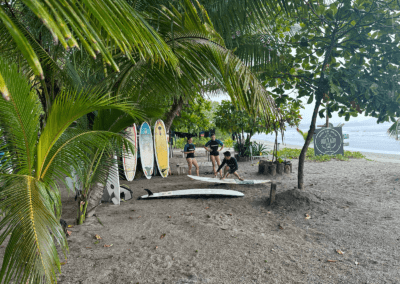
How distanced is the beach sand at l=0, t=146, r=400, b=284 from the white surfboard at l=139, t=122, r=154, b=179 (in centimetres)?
220

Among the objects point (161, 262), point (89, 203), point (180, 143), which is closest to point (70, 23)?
point (161, 262)

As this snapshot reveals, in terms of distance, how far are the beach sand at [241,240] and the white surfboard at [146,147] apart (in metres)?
2.20

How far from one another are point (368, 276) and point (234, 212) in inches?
96.7

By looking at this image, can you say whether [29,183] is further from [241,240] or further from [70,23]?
[241,240]

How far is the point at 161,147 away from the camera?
26.9 feet

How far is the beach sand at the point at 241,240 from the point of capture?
8.77 ft

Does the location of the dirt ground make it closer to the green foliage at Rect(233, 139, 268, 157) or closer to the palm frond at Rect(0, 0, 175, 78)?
the palm frond at Rect(0, 0, 175, 78)

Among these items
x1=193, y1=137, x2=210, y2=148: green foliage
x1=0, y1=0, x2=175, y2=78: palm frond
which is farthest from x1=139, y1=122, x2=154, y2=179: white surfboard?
x1=193, y1=137, x2=210, y2=148: green foliage

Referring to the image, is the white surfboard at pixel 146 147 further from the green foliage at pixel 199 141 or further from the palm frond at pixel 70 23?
the green foliage at pixel 199 141

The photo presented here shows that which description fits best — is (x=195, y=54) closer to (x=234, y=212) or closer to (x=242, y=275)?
(x=242, y=275)

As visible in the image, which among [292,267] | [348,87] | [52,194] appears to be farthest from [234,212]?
[52,194]

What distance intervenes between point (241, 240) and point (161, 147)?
17.0ft

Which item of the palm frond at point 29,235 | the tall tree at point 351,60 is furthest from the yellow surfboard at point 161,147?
the palm frond at point 29,235

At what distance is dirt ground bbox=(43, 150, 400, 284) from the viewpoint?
8.78ft
